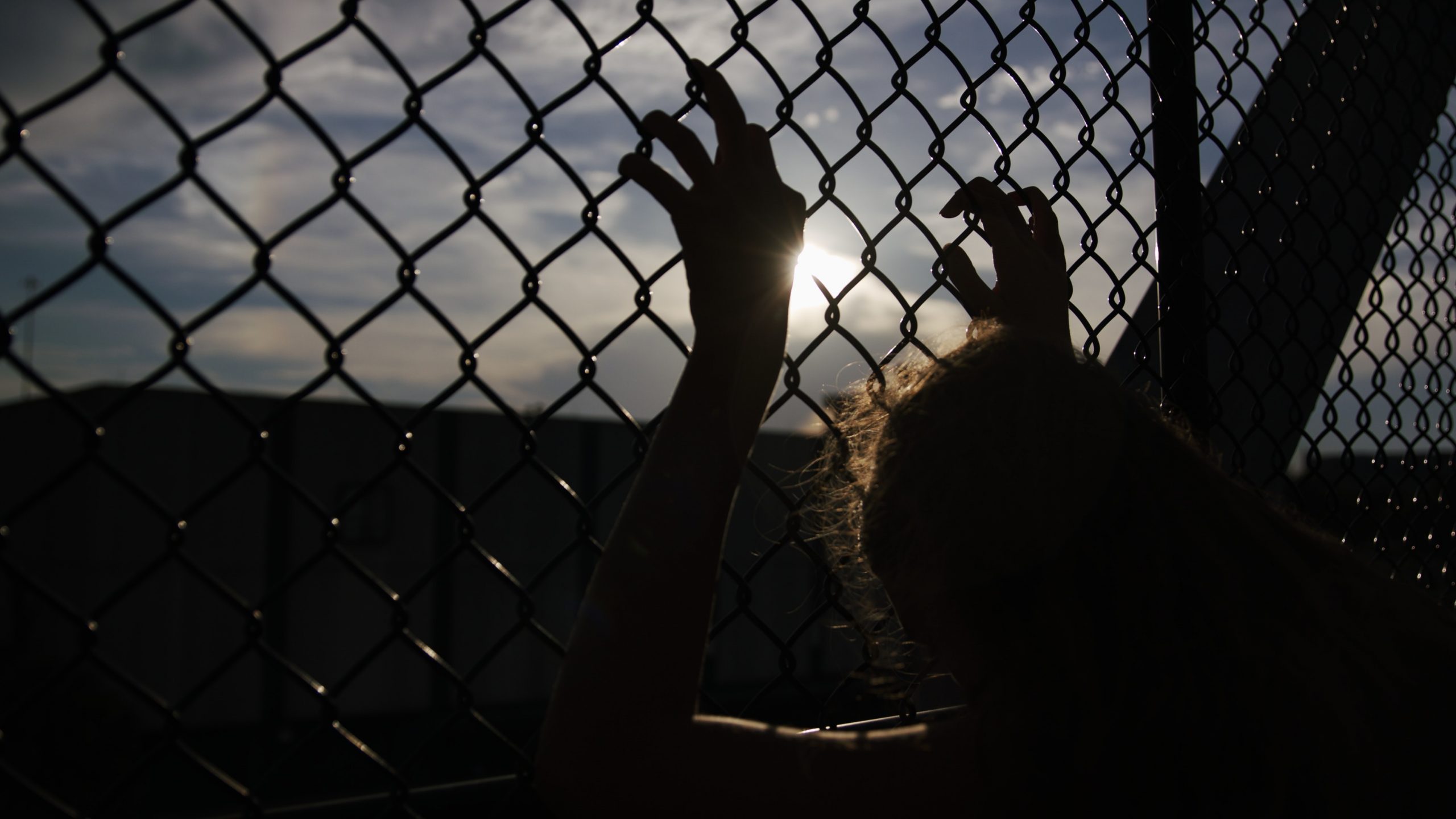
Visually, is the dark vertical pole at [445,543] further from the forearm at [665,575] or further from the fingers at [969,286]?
the forearm at [665,575]

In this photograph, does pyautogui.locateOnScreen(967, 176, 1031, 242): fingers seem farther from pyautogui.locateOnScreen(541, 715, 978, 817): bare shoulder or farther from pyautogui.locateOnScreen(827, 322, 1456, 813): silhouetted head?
pyautogui.locateOnScreen(541, 715, 978, 817): bare shoulder

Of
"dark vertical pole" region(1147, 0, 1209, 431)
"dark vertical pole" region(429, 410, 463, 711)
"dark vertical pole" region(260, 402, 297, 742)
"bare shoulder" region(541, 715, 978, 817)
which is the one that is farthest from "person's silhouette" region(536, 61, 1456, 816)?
"dark vertical pole" region(260, 402, 297, 742)

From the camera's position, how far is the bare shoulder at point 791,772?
1.09m

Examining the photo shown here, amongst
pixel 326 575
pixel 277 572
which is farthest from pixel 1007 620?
pixel 326 575

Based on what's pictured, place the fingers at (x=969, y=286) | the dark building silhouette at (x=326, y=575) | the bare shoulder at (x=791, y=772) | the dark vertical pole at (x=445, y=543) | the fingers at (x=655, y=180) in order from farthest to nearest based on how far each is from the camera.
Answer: the dark vertical pole at (x=445, y=543) < the dark building silhouette at (x=326, y=575) < the fingers at (x=969, y=286) < the fingers at (x=655, y=180) < the bare shoulder at (x=791, y=772)

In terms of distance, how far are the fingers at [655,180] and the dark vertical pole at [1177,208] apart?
171cm

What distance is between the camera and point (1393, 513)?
3.13 metres

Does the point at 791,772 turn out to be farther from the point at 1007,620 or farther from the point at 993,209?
the point at 993,209

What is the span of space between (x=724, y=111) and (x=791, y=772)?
89cm

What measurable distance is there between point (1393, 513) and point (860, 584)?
94.5 inches

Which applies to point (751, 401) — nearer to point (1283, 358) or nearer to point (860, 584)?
point (860, 584)

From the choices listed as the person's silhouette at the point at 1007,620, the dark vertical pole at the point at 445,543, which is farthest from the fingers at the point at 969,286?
the dark vertical pole at the point at 445,543

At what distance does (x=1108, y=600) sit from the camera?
117 cm

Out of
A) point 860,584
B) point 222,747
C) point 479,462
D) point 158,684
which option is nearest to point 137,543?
point 158,684
